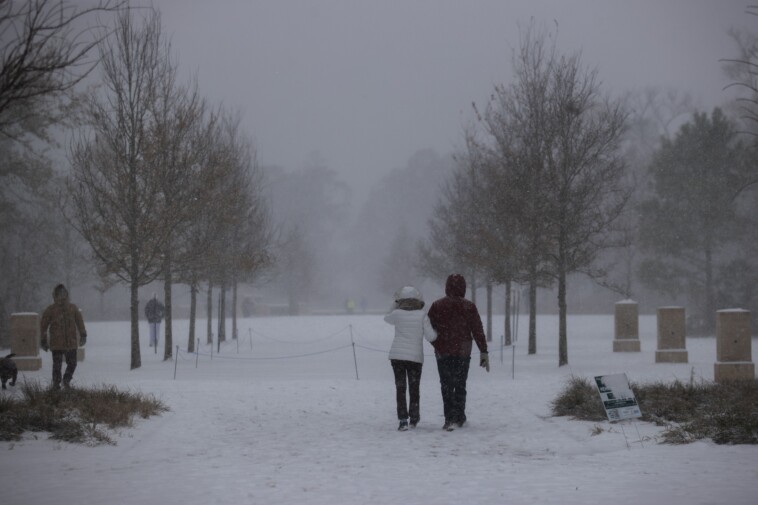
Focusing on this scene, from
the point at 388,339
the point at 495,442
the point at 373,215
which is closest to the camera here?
the point at 495,442

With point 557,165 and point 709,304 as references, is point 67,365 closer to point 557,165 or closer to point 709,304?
point 557,165

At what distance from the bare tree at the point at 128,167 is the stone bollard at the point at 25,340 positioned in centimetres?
250

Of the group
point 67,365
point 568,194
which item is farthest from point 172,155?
point 568,194

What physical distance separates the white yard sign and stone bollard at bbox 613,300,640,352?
17.2 meters

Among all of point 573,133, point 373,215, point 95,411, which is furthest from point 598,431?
point 373,215

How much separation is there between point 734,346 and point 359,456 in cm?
1126

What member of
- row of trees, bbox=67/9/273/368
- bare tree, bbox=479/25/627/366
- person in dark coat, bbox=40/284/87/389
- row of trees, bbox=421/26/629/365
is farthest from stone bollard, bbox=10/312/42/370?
bare tree, bbox=479/25/627/366

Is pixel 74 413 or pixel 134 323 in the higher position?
pixel 134 323

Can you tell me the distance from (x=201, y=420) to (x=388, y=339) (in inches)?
984

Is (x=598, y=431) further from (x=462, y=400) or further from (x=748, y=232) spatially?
(x=748, y=232)

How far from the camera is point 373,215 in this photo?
91.9 m

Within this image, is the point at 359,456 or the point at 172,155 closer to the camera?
the point at 359,456

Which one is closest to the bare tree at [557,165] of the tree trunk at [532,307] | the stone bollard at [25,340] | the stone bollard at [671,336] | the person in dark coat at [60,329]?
the tree trunk at [532,307]

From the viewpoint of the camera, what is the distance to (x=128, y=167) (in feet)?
69.0
